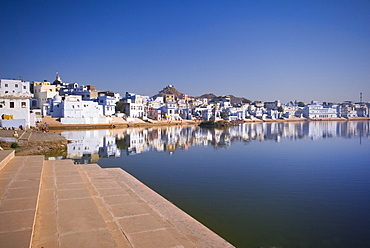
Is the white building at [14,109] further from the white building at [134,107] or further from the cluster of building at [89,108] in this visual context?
the white building at [134,107]

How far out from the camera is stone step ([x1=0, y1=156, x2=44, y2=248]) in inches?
118

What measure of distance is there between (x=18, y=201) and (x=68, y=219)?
0.92 metres

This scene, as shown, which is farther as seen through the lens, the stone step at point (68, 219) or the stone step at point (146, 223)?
the stone step at point (146, 223)

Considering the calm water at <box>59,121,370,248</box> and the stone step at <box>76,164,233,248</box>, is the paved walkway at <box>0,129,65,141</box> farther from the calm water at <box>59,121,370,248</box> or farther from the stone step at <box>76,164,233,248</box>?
the stone step at <box>76,164,233,248</box>

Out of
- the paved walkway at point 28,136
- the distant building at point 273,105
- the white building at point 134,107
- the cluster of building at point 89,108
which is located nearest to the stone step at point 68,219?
the paved walkway at point 28,136

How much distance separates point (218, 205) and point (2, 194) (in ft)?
15.6

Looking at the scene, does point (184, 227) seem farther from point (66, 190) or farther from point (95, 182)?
point (95, 182)

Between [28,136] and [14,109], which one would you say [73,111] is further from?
[28,136]

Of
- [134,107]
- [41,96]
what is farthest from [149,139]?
[41,96]

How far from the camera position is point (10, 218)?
3.46 meters

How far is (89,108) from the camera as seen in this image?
41.9 metres

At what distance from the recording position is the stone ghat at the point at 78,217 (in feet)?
10.8

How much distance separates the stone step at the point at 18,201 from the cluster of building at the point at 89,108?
71.2 ft

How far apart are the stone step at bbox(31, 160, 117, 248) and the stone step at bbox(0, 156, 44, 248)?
0.54ft
